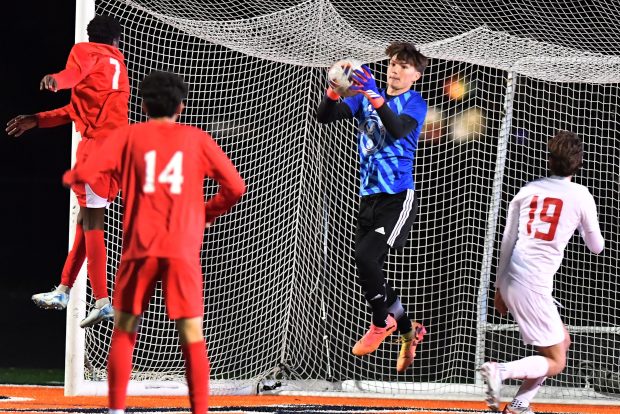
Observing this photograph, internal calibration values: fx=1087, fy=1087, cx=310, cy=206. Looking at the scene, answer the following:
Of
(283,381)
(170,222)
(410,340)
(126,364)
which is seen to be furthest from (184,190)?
(283,381)

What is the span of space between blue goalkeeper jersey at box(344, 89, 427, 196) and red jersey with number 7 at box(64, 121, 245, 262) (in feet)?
5.65

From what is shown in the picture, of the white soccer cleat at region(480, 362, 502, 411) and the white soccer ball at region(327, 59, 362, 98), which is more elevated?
the white soccer ball at region(327, 59, 362, 98)

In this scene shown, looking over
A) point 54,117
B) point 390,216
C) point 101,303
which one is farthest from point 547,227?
point 54,117

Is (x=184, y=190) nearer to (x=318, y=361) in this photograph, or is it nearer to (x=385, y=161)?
(x=385, y=161)

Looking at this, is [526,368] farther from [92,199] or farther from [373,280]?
[92,199]

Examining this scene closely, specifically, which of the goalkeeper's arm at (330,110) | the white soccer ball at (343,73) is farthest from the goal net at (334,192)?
the white soccer ball at (343,73)

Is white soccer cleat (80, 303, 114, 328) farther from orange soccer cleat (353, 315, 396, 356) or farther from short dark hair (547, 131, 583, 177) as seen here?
short dark hair (547, 131, 583, 177)

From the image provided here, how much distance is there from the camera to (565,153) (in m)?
5.44

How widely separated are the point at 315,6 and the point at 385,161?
249 centimetres

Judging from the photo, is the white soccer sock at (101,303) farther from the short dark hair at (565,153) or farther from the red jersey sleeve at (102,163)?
the short dark hair at (565,153)

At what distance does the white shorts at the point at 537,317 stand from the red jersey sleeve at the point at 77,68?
2526 millimetres

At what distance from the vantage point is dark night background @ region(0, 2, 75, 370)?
38.4 ft

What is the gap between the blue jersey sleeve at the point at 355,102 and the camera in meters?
5.97

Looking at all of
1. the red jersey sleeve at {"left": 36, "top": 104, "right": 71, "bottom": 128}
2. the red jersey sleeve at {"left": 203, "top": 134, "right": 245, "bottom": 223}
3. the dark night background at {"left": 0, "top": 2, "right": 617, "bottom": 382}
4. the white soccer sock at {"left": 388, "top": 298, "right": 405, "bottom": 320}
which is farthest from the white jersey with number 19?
the dark night background at {"left": 0, "top": 2, "right": 617, "bottom": 382}
